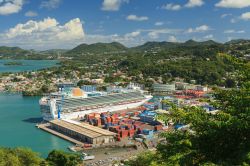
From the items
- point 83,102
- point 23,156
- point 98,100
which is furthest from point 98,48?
point 23,156

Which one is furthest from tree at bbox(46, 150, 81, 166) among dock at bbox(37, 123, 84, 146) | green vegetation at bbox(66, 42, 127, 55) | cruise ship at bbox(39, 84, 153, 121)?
green vegetation at bbox(66, 42, 127, 55)

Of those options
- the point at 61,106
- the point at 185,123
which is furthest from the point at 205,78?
the point at 185,123

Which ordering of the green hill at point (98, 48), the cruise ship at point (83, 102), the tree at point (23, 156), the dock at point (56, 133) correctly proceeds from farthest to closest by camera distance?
1. the green hill at point (98, 48)
2. the cruise ship at point (83, 102)
3. the dock at point (56, 133)
4. the tree at point (23, 156)

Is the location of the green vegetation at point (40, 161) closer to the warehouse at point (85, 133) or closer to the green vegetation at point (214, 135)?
the warehouse at point (85, 133)

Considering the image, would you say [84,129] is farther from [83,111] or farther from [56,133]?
[83,111]

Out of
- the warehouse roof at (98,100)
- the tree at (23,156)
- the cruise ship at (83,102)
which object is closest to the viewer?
the tree at (23,156)

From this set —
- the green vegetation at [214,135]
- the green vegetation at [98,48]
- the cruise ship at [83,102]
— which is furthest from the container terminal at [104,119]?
the green vegetation at [98,48]
